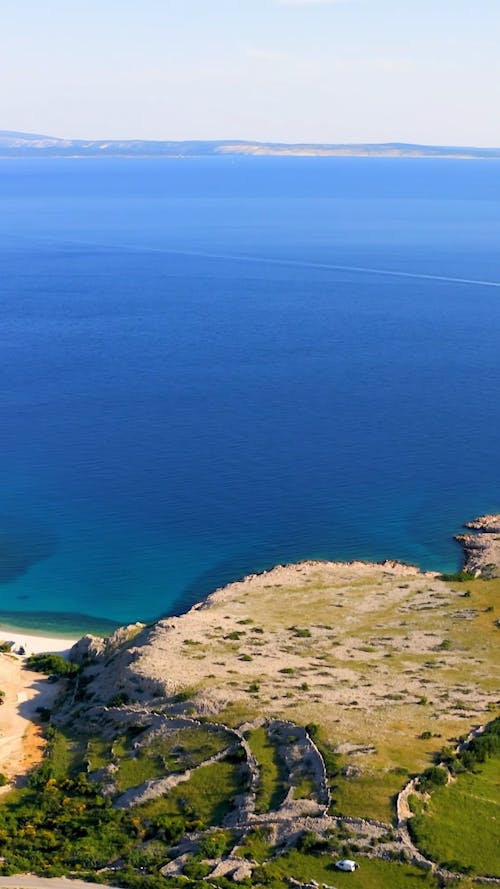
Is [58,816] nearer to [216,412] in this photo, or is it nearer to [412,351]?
[216,412]

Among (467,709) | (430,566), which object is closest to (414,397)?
(430,566)

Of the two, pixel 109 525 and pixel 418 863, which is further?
pixel 109 525

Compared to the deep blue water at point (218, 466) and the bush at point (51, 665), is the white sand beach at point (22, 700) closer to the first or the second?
the bush at point (51, 665)

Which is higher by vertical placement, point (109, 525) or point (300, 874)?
point (109, 525)

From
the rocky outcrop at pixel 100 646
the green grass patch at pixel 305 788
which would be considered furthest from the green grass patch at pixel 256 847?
the rocky outcrop at pixel 100 646

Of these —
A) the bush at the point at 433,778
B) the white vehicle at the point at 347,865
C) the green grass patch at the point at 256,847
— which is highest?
the bush at the point at 433,778
